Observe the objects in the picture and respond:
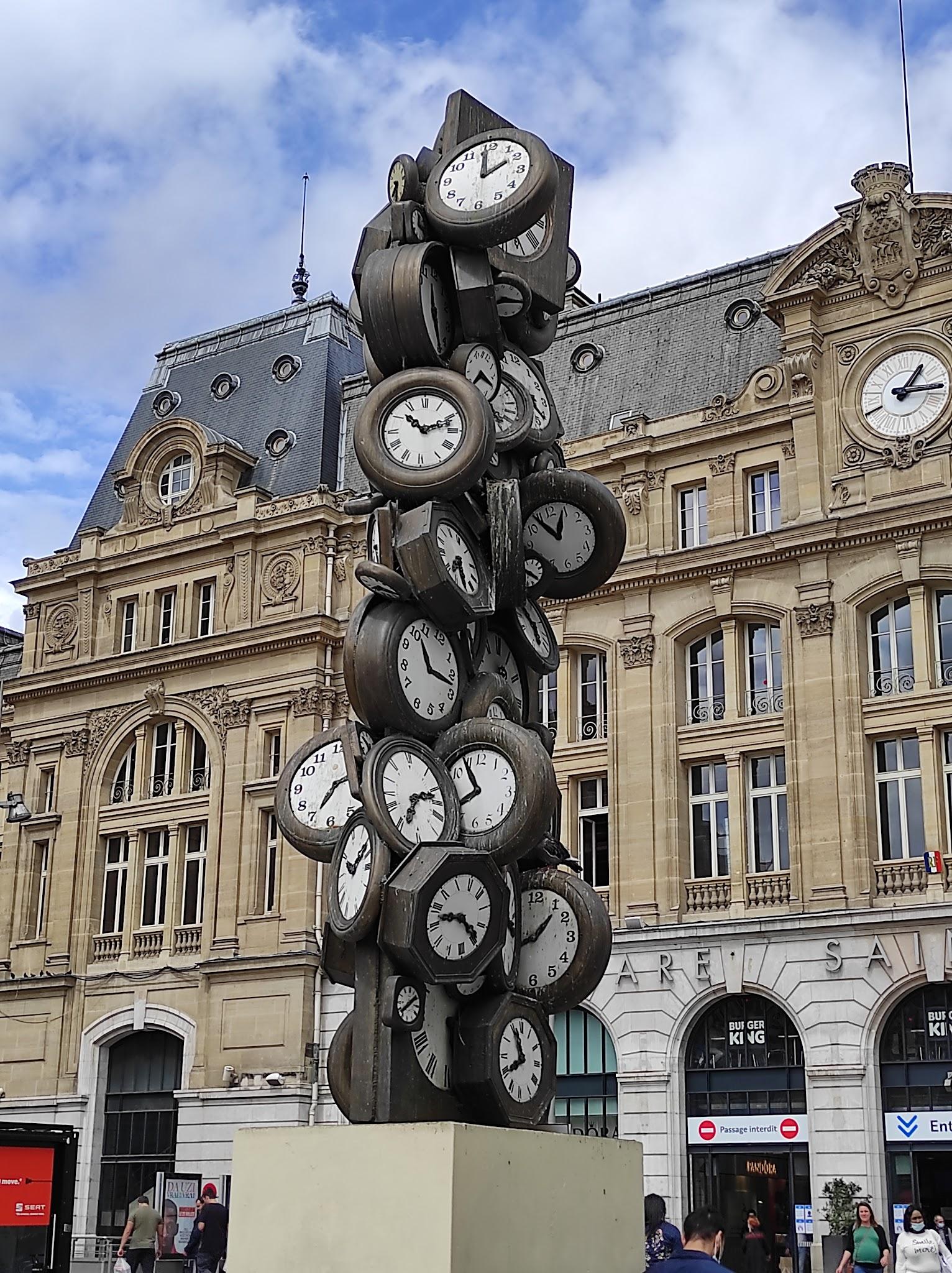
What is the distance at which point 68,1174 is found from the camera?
19.7 meters

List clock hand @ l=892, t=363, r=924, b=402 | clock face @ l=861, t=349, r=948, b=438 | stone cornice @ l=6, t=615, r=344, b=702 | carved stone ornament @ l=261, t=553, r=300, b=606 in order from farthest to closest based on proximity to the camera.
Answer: carved stone ornament @ l=261, t=553, r=300, b=606 < stone cornice @ l=6, t=615, r=344, b=702 < clock hand @ l=892, t=363, r=924, b=402 < clock face @ l=861, t=349, r=948, b=438

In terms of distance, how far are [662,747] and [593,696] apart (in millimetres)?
2912

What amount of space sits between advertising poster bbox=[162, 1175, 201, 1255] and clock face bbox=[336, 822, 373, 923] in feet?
70.3

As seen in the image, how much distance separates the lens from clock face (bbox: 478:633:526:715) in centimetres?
1286

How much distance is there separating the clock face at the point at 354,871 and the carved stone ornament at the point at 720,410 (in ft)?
92.6

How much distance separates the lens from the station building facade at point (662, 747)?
33.3 meters

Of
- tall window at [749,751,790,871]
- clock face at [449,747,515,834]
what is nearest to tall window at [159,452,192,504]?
tall window at [749,751,790,871]

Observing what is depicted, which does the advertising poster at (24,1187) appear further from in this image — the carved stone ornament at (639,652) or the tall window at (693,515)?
the tall window at (693,515)

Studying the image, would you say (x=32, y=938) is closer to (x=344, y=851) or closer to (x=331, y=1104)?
(x=331, y=1104)

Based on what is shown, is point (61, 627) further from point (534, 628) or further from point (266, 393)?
point (534, 628)

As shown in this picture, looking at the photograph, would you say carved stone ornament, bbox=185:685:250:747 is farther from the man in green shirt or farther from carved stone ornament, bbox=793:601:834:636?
the man in green shirt

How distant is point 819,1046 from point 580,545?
2224 centimetres

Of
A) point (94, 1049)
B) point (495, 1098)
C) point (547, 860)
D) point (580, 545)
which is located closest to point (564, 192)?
point (580, 545)

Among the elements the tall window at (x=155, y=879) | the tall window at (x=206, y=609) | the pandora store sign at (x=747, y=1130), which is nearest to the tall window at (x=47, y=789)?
the tall window at (x=155, y=879)
